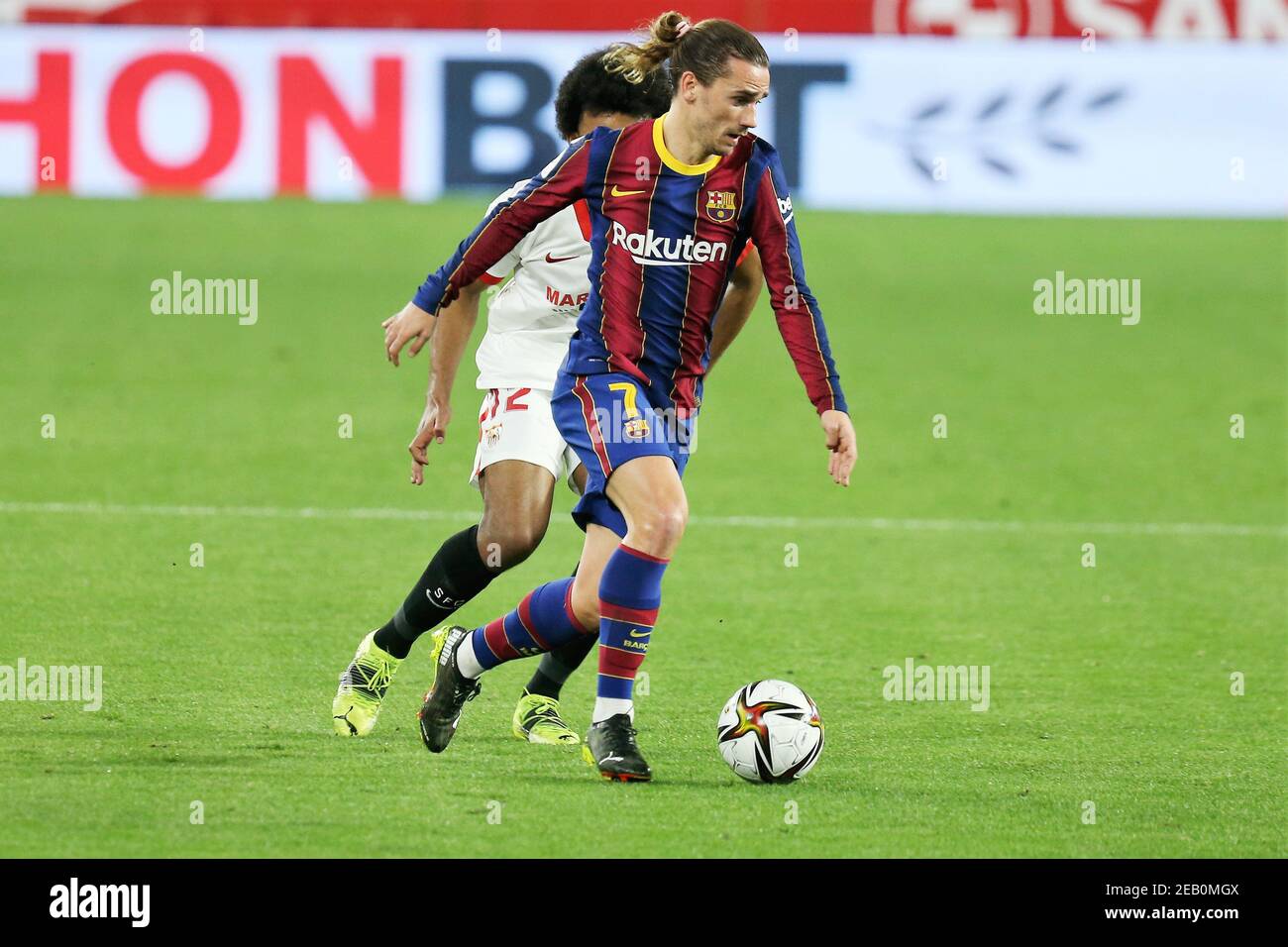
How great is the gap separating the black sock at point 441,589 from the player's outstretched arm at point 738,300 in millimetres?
921

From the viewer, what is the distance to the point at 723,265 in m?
5.71

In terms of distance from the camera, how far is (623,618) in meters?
5.54

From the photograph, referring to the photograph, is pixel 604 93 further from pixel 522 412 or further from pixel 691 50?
pixel 522 412

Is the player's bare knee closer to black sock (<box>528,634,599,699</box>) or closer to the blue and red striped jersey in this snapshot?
the blue and red striped jersey

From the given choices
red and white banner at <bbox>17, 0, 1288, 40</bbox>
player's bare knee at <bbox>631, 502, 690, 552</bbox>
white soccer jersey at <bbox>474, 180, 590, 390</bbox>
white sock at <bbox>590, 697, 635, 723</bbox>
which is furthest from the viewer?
red and white banner at <bbox>17, 0, 1288, 40</bbox>

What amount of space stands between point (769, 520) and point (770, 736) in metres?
5.04

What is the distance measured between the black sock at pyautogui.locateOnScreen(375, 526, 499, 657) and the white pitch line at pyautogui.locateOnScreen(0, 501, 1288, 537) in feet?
13.0

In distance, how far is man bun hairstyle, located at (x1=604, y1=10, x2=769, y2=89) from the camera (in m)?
5.46

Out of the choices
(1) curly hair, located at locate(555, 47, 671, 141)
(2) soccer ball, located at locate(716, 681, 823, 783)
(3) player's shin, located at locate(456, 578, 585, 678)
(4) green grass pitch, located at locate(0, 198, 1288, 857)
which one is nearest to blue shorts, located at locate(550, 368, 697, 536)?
(3) player's shin, located at locate(456, 578, 585, 678)

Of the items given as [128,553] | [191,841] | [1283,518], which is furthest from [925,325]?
[191,841]

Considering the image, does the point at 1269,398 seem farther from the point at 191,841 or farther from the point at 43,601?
the point at 191,841

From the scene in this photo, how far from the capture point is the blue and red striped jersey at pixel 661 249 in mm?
5613

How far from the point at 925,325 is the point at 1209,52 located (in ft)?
17.7

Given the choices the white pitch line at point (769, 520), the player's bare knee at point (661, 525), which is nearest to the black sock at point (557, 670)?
the player's bare knee at point (661, 525)
